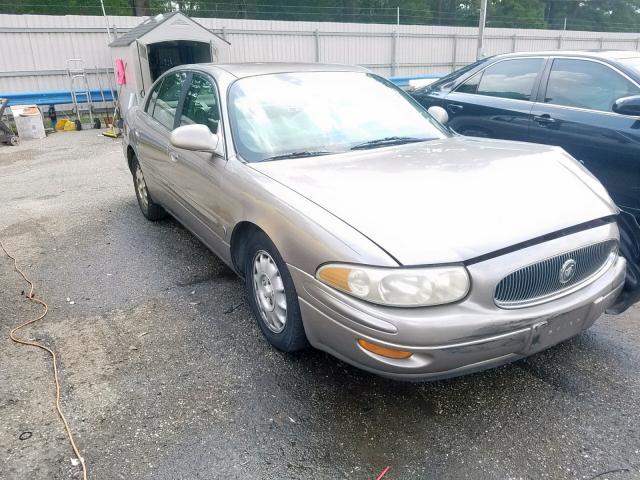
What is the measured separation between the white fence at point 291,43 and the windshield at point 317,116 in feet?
38.4

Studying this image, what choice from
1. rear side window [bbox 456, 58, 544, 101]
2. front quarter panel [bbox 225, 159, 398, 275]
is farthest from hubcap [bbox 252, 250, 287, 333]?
rear side window [bbox 456, 58, 544, 101]

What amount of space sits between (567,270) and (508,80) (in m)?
3.38

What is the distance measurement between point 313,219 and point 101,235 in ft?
10.9

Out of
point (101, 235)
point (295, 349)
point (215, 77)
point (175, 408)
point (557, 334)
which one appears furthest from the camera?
point (101, 235)

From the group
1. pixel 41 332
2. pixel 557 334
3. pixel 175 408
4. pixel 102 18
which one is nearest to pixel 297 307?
pixel 175 408

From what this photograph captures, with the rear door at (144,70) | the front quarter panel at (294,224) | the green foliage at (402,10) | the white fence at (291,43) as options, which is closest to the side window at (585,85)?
the front quarter panel at (294,224)

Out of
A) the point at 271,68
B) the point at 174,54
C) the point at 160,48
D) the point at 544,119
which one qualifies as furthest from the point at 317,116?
the point at 174,54

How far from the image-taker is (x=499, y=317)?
7.01 feet

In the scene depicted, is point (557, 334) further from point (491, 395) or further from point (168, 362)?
point (168, 362)

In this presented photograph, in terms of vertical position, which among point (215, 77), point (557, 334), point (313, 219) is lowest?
point (557, 334)

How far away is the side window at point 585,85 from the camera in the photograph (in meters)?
4.35

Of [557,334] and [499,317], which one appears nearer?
[499,317]

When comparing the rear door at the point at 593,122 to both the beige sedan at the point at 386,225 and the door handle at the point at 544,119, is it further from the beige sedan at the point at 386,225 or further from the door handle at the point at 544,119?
the beige sedan at the point at 386,225

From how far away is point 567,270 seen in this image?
2.36 metres
